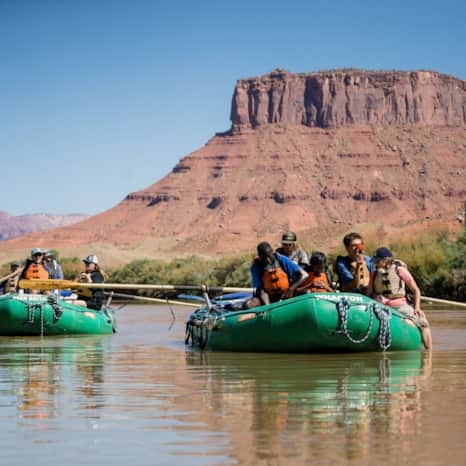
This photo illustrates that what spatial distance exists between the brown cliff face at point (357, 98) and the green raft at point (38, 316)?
149m

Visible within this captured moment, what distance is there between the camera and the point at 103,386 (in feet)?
35.3

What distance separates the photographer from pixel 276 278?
1480 centimetres

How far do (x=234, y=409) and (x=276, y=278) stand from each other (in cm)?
593

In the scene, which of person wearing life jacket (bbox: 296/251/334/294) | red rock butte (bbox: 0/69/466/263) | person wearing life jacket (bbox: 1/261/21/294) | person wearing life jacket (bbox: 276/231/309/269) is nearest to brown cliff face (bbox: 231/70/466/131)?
red rock butte (bbox: 0/69/466/263)

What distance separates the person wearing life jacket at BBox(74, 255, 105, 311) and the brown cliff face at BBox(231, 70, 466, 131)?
14788 cm

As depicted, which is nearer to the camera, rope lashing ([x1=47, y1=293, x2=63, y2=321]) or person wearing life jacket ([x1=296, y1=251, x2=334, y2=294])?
person wearing life jacket ([x1=296, y1=251, x2=334, y2=294])

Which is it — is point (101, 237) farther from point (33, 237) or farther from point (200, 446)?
point (200, 446)

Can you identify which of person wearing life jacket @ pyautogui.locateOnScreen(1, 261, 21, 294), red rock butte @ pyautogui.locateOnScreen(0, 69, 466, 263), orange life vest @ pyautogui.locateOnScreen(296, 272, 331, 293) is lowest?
orange life vest @ pyautogui.locateOnScreen(296, 272, 331, 293)

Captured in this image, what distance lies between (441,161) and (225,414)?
154617 mm

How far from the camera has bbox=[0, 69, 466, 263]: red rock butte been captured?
154 m

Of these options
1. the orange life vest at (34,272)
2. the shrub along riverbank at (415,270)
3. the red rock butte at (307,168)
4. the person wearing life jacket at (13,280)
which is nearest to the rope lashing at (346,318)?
the orange life vest at (34,272)

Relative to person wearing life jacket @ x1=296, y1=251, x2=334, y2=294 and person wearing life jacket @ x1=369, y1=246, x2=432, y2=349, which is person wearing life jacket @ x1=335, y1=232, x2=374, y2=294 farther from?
person wearing life jacket @ x1=296, y1=251, x2=334, y2=294

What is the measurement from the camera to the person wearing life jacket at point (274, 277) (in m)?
14.6

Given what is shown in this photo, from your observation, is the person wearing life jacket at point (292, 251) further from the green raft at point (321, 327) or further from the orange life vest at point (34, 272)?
the orange life vest at point (34, 272)
